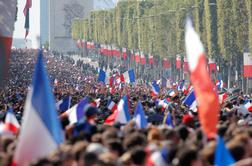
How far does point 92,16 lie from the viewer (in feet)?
552

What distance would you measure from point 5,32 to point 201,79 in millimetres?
24434

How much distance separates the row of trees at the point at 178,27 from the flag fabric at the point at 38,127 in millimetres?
31313

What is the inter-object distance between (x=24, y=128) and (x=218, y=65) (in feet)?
205

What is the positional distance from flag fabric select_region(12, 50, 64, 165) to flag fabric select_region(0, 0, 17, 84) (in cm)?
2098

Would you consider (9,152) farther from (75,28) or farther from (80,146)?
(75,28)

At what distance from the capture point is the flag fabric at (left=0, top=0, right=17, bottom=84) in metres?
34.1

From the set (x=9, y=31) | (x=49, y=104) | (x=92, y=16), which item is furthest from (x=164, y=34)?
(x=49, y=104)

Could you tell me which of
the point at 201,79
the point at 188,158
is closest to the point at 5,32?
the point at 201,79

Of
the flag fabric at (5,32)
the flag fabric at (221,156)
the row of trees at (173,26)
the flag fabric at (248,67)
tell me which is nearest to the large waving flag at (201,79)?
the flag fabric at (221,156)

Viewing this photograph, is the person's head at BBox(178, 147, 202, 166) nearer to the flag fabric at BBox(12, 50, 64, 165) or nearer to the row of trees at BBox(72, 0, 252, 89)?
the flag fabric at BBox(12, 50, 64, 165)

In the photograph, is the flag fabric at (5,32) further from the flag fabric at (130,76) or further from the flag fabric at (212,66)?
the flag fabric at (212,66)

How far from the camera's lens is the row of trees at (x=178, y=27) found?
225 feet

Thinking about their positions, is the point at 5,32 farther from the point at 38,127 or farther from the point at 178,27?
the point at 178,27

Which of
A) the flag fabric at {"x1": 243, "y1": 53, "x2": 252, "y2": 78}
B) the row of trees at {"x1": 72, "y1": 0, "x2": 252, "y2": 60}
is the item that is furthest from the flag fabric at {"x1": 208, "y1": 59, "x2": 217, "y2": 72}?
the flag fabric at {"x1": 243, "y1": 53, "x2": 252, "y2": 78}
